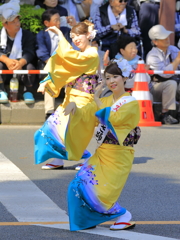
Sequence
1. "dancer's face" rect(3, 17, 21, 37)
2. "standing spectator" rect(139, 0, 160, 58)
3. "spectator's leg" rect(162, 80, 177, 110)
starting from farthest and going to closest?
"standing spectator" rect(139, 0, 160, 58) → "spectator's leg" rect(162, 80, 177, 110) → "dancer's face" rect(3, 17, 21, 37)

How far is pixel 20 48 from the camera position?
424 inches

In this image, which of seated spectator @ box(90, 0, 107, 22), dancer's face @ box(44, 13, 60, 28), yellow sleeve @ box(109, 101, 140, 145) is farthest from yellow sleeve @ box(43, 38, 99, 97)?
seated spectator @ box(90, 0, 107, 22)

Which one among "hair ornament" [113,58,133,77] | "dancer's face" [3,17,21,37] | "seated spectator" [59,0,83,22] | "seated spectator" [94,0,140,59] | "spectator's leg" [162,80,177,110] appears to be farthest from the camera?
"seated spectator" [59,0,83,22]

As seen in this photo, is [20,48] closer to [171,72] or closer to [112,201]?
[171,72]

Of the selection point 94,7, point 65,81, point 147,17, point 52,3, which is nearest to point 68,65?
point 65,81

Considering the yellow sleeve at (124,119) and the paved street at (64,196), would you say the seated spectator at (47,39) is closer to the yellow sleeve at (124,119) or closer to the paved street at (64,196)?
the paved street at (64,196)

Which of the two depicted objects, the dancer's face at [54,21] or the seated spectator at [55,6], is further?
the seated spectator at [55,6]

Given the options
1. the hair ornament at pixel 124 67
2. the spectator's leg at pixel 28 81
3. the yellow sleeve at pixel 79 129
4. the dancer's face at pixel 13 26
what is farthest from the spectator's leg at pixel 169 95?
the hair ornament at pixel 124 67

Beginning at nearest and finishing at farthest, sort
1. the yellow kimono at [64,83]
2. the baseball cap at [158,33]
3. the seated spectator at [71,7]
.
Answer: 1. the yellow kimono at [64,83]
2. the baseball cap at [158,33]
3. the seated spectator at [71,7]

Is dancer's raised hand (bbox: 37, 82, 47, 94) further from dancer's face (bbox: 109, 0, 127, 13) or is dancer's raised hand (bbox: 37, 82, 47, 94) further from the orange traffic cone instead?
dancer's face (bbox: 109, 0, 127, 13)

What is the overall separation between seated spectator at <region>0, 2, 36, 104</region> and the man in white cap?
2.23 m

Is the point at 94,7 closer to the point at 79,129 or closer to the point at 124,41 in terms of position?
the point at 124,41

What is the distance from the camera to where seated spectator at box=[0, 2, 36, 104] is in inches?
417

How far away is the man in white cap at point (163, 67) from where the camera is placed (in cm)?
1102
